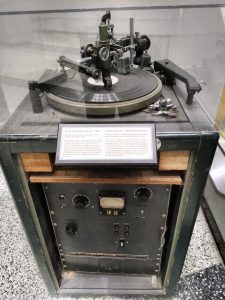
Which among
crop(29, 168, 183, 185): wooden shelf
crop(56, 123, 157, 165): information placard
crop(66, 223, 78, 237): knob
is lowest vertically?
crop(66, 223, 78, 237): knob

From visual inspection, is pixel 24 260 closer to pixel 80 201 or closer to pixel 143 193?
pixel 80 201

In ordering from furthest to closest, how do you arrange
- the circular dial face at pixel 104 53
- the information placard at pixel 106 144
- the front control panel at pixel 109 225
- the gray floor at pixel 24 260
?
the gray floor at pixel 24 260 → the front control panel at pixel 109 225 → the circular dial face at pixel 104 53 → the information placard at pixel 106 144

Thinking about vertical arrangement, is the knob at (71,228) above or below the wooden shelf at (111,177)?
below

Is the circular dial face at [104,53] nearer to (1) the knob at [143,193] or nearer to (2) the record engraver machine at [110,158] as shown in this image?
(2) the record engraver machine at [110,158]

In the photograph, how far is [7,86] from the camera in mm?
973

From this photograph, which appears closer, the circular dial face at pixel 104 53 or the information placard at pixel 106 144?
the information placard at pixel 106 144

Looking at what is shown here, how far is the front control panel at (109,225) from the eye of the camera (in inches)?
32.6

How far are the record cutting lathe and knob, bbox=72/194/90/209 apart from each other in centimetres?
30

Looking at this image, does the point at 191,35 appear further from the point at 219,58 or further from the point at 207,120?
the point at 207,120

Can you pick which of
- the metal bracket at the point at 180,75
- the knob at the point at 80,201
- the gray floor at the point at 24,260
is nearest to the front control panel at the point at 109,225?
the knob at the point at 80,201

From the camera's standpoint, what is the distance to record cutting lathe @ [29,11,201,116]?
0.72 m

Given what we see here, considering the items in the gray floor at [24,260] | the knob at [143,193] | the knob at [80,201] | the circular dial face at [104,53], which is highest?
the circular dial face at [104,53]

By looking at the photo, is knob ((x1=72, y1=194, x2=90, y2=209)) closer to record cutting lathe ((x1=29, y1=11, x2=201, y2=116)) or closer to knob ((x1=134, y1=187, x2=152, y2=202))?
knob ((x1=134, y1=187, x2=152, y2=202))

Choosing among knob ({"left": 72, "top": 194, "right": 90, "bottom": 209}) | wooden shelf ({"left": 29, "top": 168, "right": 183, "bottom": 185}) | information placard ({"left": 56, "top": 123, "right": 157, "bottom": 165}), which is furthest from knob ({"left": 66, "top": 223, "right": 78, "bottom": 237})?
information placard ({"left": 56, "top": 123, "right": 157, "bottom": 165})
